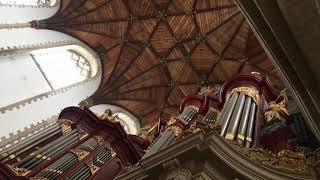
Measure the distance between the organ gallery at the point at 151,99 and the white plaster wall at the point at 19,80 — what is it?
0.24 ft

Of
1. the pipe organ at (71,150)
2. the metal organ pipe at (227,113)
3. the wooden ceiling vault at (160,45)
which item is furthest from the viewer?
the wooden ceiling vault at (160,45)

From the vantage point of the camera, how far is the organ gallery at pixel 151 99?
5445 millimetres

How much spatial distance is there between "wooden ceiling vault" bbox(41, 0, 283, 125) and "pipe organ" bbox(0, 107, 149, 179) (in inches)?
232

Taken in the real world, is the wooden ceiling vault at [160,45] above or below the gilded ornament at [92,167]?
above

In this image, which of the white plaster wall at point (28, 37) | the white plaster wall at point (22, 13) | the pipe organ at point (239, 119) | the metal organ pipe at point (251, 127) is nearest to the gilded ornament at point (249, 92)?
the pipe organ at point (239, 119)

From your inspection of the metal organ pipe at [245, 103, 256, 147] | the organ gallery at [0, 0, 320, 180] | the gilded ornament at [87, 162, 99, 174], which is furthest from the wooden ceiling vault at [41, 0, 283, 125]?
the metal organ pipe at [245, 103, 256, 147]

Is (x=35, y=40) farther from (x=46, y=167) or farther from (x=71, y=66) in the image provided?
(x=46, y=167)

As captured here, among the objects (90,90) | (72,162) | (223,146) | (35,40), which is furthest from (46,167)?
(90,90)

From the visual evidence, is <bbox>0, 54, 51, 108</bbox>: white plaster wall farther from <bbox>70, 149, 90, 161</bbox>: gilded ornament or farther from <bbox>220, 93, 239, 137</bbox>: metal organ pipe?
<bbox>220, 93, 239, 137</bbox>: metal organ pipe

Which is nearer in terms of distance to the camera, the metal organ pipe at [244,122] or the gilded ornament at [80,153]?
the metal organ pipe at [244,122]

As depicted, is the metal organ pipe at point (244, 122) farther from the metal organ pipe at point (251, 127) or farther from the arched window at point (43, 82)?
the arched window at point (43, 82)

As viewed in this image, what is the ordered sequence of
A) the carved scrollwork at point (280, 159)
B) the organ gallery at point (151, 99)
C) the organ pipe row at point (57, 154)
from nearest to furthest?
the organ gallery at point (151, 99) < the carved scrollwork at point (280, 159) < the organ pipe row at point (57, 154)

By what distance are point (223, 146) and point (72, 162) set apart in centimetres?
625

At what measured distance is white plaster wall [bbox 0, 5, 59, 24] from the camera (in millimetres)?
14895
